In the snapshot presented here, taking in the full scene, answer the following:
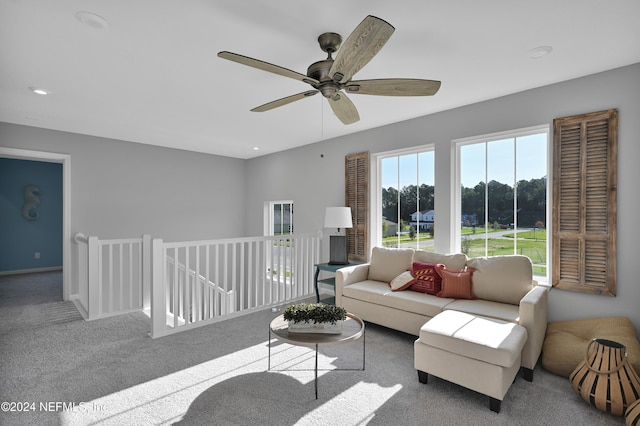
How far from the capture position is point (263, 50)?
2516mm

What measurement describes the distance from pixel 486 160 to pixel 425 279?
5.22 ft

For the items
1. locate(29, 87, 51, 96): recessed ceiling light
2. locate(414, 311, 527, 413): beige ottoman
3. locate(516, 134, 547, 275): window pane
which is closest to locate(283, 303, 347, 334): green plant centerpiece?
locate(414, 311, 527, 413): beige ottoman

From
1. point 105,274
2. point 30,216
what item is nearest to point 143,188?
point 105,274

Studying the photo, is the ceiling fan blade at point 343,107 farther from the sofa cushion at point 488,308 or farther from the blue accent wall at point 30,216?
the blue accent wall at point 30,216

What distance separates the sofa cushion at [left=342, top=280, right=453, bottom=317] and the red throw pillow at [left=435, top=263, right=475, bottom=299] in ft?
0.29

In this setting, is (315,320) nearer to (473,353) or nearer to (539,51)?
(473,353)

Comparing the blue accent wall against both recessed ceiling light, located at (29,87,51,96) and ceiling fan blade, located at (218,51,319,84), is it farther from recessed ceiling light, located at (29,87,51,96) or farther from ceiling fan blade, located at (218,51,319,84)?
ceiling fan blade, located at (218,51,319,84)

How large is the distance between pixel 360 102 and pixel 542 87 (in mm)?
1820

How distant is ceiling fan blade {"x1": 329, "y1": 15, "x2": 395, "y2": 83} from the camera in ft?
5.15

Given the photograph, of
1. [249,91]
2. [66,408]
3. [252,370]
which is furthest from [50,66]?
[252,370]

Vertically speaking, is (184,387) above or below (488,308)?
below

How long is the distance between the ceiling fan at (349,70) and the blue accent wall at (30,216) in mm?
7185

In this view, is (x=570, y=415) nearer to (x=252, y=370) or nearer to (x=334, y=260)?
(x=252, y=370)

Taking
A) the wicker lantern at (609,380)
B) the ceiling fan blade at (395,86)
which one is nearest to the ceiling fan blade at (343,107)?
the ceiling fan blade at (395,86)
